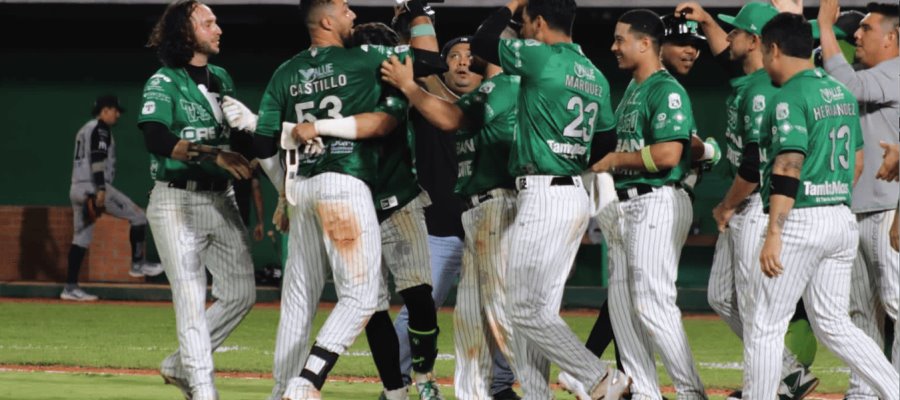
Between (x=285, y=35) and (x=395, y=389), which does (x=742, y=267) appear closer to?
(x=395, y=389)

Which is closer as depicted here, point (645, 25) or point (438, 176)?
point (645, 25)

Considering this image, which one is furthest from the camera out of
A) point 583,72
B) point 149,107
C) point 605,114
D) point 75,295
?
point 75,295

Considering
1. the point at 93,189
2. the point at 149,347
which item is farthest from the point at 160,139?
the point at 93,189

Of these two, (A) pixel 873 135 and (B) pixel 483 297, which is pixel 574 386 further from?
(A) pixel 873 135

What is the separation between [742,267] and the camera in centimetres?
693

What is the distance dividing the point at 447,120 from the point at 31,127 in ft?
38.0

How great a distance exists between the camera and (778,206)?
20.8ft

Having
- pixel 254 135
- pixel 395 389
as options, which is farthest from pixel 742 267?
pixel 254 135

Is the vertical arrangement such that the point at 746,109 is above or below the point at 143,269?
above

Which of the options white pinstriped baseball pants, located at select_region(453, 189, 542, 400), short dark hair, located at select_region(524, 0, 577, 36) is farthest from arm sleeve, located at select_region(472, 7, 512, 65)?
white pinstriped baseball pants, located at select_region(453, 189, 542, 400)

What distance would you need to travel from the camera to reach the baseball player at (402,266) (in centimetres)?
739

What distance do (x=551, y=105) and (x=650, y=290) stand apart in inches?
40.3

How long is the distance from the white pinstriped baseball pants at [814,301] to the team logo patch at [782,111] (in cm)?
42

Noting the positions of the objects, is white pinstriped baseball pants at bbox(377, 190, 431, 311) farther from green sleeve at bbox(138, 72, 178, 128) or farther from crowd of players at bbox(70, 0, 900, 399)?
green sleeve at bbox(138, 72, 178, 128)
